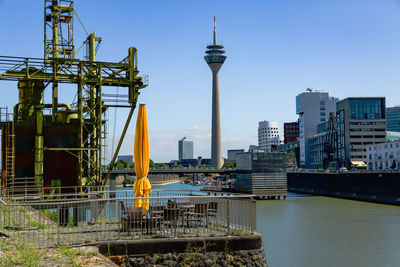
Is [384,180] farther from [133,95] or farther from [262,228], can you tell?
[133,95]

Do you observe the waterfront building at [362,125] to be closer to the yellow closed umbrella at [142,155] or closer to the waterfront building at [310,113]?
the waterfront building at [310,113]

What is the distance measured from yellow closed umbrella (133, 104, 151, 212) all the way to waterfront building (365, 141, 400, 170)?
86.4 m

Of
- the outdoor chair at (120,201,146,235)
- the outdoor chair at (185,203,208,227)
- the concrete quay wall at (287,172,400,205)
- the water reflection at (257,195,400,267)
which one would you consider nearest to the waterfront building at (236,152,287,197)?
the concrete quay wall at (287,172,400,205)

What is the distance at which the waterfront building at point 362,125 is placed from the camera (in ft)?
423

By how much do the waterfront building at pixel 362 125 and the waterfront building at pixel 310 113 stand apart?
154 feet

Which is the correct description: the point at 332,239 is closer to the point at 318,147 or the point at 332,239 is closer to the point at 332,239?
the point at 332,239

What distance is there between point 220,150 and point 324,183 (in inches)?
4041

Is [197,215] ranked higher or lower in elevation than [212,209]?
lower

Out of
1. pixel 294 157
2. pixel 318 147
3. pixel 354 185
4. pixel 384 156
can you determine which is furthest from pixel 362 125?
pixel 354 185

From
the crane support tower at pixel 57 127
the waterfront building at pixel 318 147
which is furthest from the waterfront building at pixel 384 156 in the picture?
the crane support tower at pixel 57 127

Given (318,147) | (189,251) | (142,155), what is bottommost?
(189,251)

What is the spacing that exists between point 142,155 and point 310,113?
175 m

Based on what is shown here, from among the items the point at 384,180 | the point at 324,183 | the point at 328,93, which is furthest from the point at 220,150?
the point at 384,180

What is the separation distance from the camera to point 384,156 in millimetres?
105188
